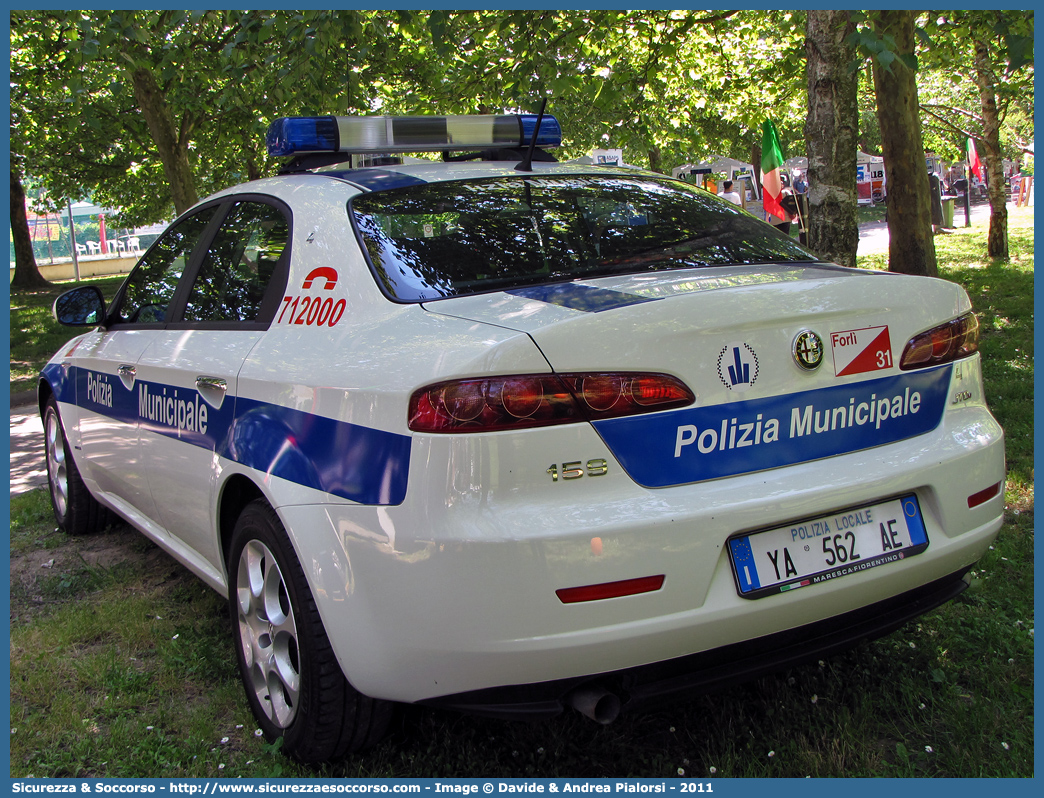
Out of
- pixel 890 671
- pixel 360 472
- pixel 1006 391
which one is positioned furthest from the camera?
pixel 1006 391

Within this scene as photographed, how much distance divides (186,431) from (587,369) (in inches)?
64.1

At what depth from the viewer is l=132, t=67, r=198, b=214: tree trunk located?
49.9ft

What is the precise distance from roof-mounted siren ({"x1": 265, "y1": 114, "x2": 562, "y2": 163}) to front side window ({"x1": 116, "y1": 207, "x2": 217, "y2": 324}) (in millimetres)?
425

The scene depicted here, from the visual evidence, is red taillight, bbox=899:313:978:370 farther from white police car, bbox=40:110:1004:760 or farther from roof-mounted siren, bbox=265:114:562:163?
roof-mounted siren, bbox=265:114:562:163

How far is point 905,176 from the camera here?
11039 millimetres

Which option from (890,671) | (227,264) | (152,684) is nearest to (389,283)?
(227,264)

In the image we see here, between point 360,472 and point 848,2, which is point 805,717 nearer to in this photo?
point 360,472

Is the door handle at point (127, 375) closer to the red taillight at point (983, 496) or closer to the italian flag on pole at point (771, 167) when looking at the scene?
the red taillight at point (983, 496)

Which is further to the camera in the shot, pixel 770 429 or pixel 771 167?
pixel 771 167

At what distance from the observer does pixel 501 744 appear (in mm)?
2666

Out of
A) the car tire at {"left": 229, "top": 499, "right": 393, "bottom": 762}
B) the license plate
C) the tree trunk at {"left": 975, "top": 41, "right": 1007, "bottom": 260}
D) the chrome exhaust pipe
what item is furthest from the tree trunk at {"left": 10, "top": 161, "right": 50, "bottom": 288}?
the license plate

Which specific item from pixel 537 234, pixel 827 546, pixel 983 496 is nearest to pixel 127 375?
pixel 537 234

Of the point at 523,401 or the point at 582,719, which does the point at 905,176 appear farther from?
the point at 523,401

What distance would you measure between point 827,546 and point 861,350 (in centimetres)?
49
